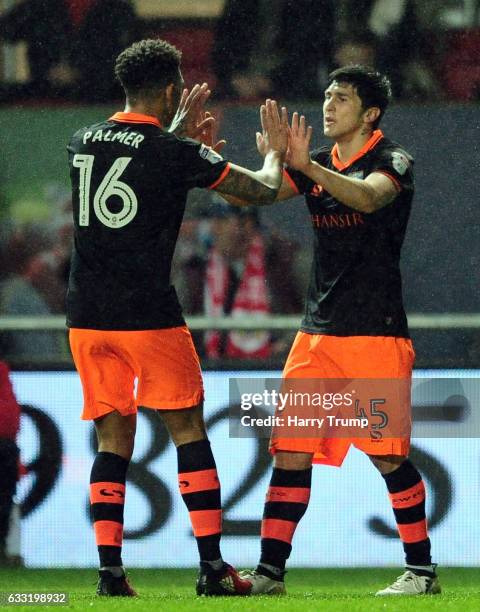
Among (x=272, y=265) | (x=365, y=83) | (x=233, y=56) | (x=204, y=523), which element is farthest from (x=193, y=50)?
(x=204, y=523)

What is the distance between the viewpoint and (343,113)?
5.39 metres

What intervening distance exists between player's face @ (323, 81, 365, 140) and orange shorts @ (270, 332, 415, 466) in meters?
0.67

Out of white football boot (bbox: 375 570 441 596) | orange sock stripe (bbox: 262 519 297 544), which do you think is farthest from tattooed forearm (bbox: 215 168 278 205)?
white football boot (bbox: 375 570 441 596)

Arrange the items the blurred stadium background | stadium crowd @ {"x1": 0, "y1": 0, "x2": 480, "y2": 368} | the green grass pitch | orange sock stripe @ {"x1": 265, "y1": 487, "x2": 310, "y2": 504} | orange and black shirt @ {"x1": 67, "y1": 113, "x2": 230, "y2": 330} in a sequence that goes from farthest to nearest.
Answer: stadium crowd @ {"x1": 0, "y1": 0, "x2": 480, "y2": 368} → the blurred stadium background → orange sock stripe @ {"x1": 265, "y1": 487, "x2": 310, "y2": 504} → orange and black shirt @ {"x1": 67, "y1": 113, "x2": 230, "y2": 330} → the green grass pitch

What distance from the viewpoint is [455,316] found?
6.96m

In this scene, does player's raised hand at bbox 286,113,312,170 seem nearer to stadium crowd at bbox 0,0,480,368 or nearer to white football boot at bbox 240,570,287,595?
white football boot at bbox 240,570,287,595

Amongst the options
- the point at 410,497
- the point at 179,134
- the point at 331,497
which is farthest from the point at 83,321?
the point at 331,497

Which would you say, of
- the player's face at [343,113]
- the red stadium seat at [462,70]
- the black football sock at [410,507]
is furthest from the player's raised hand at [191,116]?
the red stadium seat at [462,70]

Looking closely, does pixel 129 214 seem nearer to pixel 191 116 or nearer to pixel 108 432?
pixel 191 116

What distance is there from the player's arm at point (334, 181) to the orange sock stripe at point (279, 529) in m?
1.00

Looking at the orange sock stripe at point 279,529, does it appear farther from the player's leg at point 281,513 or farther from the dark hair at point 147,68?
the dark hair at point 147,68

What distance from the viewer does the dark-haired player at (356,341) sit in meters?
5.24

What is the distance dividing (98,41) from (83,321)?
254 cm

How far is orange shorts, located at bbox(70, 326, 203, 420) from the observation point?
507 centimetres
